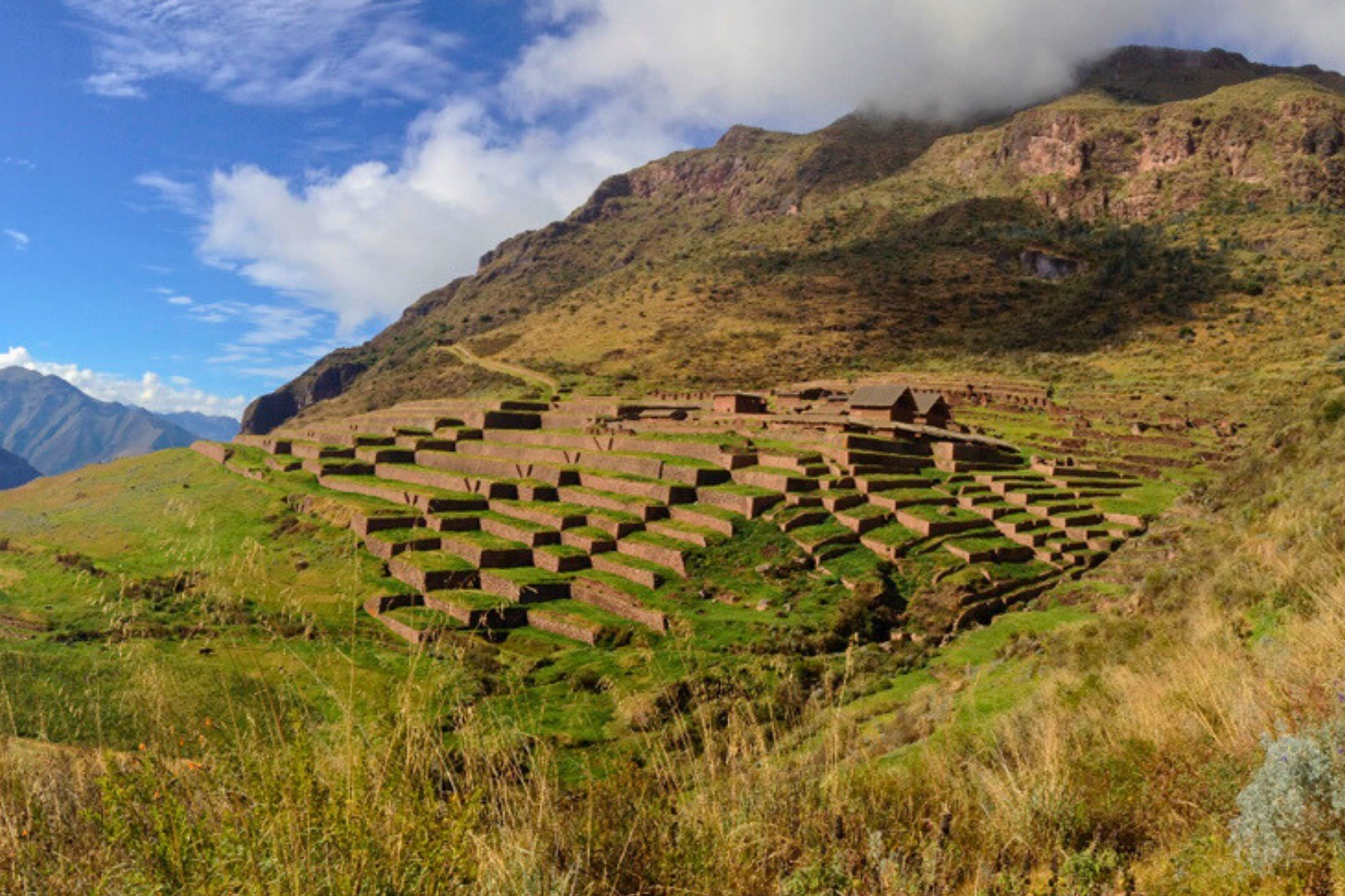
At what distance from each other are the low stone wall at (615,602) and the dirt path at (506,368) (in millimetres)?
50668

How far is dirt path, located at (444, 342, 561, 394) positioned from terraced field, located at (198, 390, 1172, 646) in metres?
38.3

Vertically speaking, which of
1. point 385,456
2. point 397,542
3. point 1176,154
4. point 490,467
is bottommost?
point 397,542

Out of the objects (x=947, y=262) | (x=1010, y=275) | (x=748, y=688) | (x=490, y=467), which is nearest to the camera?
(x=748, y=688)

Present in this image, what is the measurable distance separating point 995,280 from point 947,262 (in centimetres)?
715

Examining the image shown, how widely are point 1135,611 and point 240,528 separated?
31211 millimetres

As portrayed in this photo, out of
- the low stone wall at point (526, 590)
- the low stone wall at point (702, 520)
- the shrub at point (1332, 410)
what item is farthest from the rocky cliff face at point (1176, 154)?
the low stone wall at point (526, 590)

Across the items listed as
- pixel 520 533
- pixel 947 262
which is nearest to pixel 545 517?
pixel 520 533

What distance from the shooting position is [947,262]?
299 feet

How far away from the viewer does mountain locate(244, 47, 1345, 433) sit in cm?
7675

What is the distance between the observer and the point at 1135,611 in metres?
13.1

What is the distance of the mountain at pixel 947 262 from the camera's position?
76.8 metres

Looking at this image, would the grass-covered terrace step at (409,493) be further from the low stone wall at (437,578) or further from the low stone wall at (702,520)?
the low stone wall at (702,520)

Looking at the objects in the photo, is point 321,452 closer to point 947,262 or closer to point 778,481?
point 778,481

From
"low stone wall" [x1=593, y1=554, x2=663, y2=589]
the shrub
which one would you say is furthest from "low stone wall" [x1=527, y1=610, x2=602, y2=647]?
the shrub
